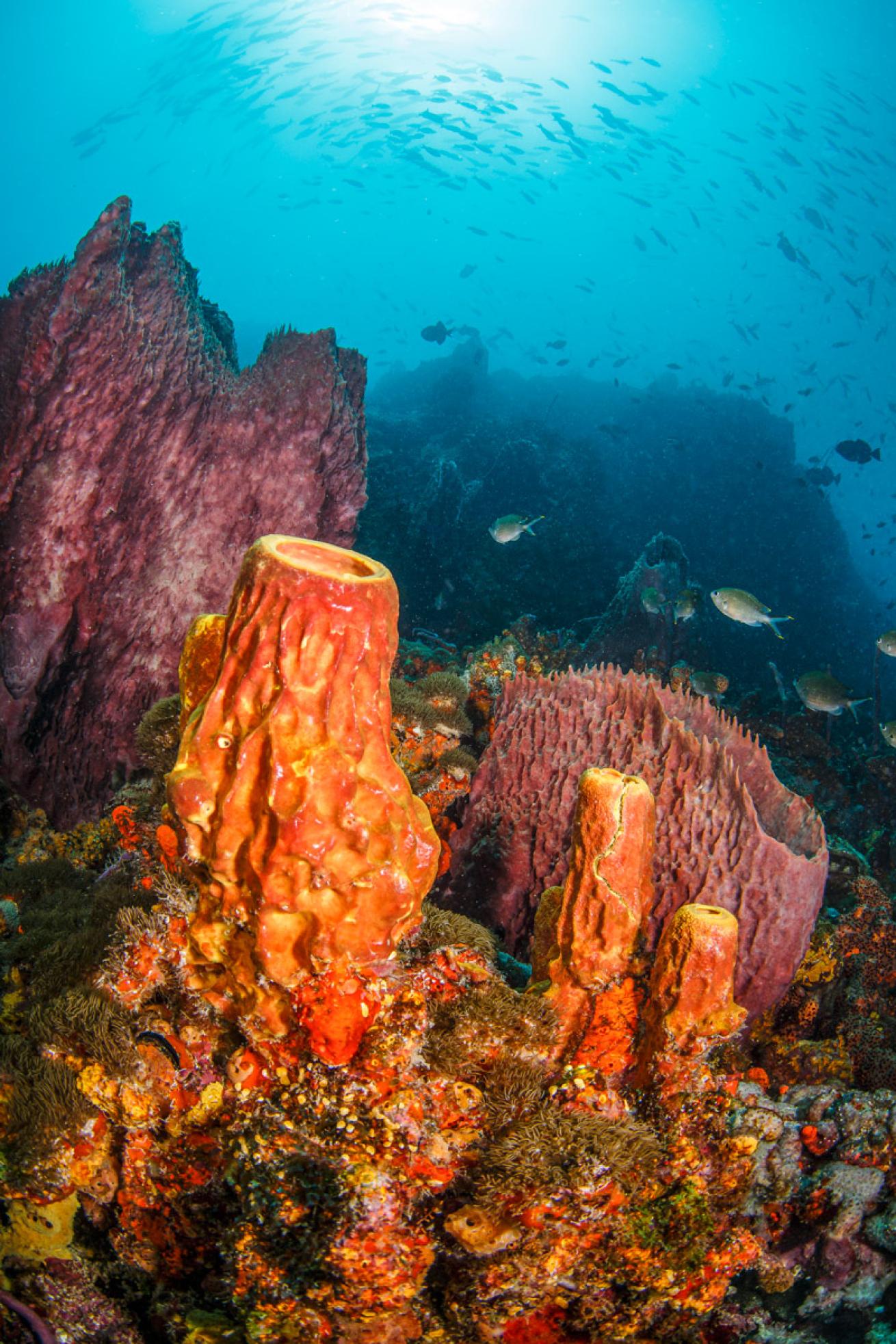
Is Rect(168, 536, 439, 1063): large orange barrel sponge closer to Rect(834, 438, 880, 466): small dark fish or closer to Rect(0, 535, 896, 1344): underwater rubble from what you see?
Rect(0, 535, 896, 1344): underwater rubble

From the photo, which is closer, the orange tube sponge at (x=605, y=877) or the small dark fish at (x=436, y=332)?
the orange tube sponge at (x=605, y=877)

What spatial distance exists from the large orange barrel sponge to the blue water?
2298 centimetres

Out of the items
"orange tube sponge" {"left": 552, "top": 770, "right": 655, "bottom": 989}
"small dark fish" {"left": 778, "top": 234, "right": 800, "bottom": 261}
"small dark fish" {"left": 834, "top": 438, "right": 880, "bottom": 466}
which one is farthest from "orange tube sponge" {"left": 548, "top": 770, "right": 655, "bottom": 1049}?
"small dark fish" {"left": 778, "top": 234, "right": 800, "bottom": 261}

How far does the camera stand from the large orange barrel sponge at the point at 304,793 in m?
1.65

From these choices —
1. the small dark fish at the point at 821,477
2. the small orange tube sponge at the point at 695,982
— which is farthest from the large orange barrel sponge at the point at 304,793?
the small dark fish at the point at 821,477

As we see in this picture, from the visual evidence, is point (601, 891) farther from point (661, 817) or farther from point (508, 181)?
point (508, 181)

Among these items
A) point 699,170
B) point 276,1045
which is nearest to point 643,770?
point 276,1045

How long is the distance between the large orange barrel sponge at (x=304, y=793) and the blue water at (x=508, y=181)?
22976mm

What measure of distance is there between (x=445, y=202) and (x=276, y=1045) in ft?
445

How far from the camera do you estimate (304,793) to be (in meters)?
1.65

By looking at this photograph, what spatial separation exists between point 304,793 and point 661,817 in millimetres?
2273

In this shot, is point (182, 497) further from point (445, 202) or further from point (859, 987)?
point (445, 202)

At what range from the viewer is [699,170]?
7469cm

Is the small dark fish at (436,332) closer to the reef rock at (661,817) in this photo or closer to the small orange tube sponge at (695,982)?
the reef rock at (661,817)
